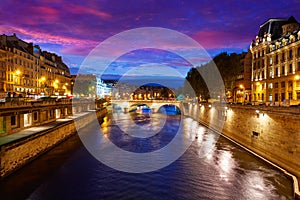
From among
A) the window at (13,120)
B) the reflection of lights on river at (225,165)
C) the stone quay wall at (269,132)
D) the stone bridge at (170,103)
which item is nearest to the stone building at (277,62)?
the stone quay wall at (269,132)

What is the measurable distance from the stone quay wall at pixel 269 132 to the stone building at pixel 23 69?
40608mm

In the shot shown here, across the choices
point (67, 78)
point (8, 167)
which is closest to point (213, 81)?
point (8, 167)

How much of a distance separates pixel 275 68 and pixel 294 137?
36057 mm

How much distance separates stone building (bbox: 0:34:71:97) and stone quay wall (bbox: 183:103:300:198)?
4061 centimetres

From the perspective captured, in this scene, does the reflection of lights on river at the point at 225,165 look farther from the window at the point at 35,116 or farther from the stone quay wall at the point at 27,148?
the window at the point at 35,116

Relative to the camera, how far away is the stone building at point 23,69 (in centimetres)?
5638

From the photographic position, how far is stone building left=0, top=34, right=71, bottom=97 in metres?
56.4

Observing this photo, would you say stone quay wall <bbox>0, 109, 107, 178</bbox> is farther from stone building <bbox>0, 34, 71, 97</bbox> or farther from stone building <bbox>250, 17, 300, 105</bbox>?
stone building <bbox>250, 17, 300, 105</bbox>

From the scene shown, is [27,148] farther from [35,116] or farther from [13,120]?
[35,116]

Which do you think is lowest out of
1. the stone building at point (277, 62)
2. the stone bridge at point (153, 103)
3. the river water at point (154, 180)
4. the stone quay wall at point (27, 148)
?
the river water at point (154, 180)

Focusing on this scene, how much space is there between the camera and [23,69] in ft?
213

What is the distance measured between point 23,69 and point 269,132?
61.5 m

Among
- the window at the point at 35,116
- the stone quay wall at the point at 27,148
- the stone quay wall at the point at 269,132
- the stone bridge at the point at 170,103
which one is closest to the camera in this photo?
the stone quay wall at the point at 27,148

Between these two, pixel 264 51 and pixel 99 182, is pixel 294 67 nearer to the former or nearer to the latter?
pixel 264 51
